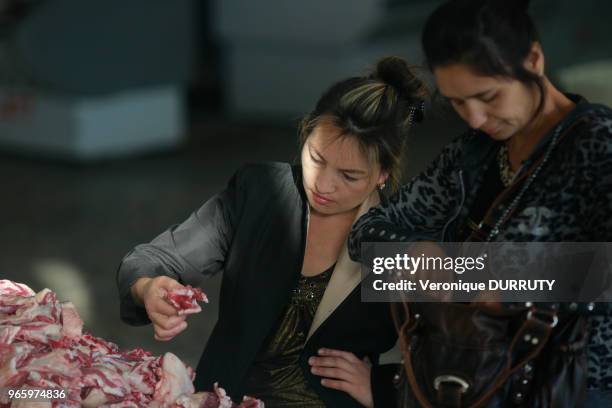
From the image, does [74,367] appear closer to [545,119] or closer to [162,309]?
[162,309]

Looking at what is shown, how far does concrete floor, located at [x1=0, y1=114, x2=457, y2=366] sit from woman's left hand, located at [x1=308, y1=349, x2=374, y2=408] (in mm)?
2333

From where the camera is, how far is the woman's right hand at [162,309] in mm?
1878

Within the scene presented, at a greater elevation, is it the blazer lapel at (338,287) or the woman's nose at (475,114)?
the woman's nose at (475,114)

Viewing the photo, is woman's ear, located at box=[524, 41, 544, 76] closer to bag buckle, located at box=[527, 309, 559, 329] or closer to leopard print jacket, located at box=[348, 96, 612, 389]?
leopard print jacket, located at box=[348, 96, 612, 389]

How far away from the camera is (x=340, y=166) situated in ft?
6.52

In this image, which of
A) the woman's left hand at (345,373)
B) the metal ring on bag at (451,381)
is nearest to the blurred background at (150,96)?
the woman's left hand at (345,373)

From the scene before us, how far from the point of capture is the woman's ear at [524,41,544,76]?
156 centimetres

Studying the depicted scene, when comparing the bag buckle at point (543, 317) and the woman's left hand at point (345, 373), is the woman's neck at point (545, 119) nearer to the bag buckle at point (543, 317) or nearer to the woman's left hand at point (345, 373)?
the bag buckle at point (543, 317)

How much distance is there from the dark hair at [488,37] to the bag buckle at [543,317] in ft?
1.05

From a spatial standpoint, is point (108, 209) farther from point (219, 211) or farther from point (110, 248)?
point (219, 211)

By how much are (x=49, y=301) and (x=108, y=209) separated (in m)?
4.60

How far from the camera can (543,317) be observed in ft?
5.21

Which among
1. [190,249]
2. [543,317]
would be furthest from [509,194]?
[190,249]

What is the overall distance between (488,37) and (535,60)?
3.4 inches
